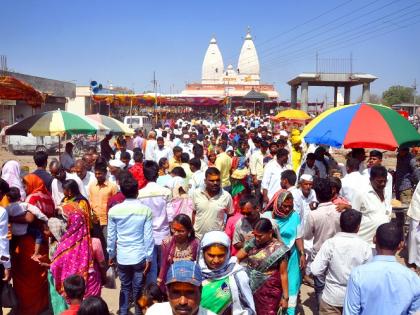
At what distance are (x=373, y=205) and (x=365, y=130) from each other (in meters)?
1.07

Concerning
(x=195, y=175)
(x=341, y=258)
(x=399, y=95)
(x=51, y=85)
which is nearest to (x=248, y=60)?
(x=399, y=95)

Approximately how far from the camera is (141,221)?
162 inches

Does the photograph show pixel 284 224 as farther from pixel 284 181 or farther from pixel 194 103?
pixel 194 103

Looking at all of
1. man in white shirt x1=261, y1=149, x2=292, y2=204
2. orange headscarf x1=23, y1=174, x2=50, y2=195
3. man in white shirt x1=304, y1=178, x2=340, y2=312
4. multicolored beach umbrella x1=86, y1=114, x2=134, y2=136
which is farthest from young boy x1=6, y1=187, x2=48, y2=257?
multicolored beach umbrella x1=86, y1=114, x2=134, y2=136

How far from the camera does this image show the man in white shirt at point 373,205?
14.5 feet

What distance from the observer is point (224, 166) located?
7.71m

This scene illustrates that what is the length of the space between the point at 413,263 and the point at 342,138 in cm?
159

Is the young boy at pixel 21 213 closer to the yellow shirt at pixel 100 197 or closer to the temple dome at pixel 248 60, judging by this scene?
the yellow shirt at pixel 100 197

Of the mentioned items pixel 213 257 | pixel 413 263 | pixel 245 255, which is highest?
pixel 213 257

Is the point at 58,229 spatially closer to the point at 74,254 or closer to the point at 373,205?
the point at 74,254

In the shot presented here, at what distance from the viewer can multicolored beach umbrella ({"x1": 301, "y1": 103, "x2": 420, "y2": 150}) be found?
500cm

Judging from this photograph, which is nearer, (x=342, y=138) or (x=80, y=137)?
(x=342, y=138)

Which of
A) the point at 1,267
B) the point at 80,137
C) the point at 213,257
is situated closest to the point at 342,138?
the point at 213,257

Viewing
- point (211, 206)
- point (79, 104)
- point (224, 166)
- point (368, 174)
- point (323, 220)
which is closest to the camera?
point (323, 220)
